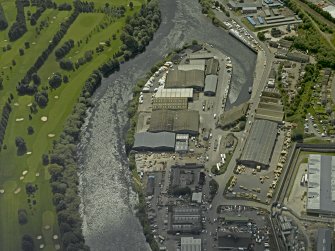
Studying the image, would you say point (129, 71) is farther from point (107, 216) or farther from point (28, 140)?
point (107, 216)

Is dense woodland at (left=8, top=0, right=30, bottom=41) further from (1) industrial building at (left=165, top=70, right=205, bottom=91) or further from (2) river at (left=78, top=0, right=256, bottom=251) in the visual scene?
(1) industrial building at (left=165, top=70, right=205, bottom=91)

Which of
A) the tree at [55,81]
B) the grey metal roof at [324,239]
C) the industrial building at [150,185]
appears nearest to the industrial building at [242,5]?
the tree at [55,81]

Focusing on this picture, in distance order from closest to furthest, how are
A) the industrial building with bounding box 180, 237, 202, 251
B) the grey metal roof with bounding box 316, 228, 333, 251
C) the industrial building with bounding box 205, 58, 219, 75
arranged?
1. the grey metal roof with bounding box 316, 228, 333, 251
2. the industrial building with bounding box 180, 237, 202, 251
3. the industrial building with bounding box 205, 58, 219, 75

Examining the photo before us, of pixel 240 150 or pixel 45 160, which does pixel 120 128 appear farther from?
pixel 240 150

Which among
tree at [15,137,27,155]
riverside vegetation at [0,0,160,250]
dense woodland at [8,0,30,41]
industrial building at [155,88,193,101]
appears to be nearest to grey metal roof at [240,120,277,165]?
industrial building at [155,88,193,101]

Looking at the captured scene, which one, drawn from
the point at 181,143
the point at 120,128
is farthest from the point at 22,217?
the point at 181,143

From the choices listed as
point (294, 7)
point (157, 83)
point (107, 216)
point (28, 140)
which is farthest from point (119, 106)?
point (294, 7)
